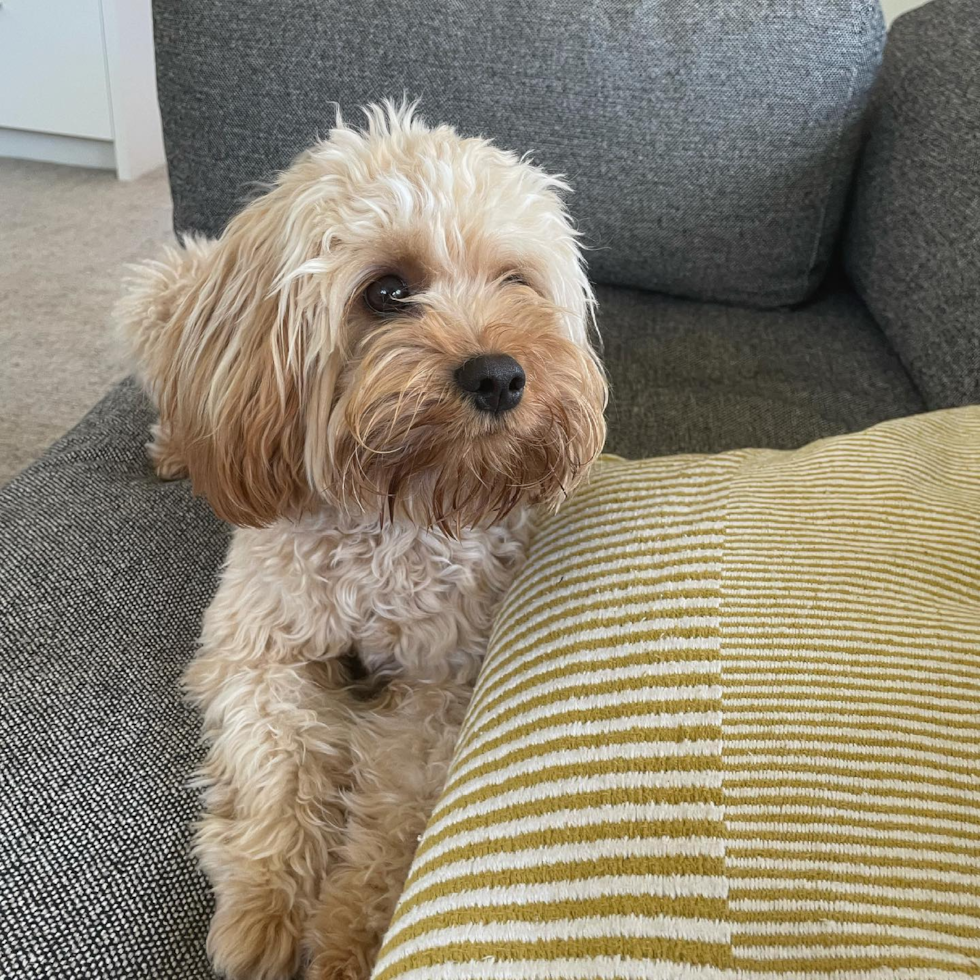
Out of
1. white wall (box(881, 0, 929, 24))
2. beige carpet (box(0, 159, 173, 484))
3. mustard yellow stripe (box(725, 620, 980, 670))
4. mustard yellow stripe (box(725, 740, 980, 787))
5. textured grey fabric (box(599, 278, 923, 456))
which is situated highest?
white wall (box(881, 0, 929, 24))

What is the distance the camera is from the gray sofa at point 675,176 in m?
1.31

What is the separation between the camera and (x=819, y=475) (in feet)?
2.94

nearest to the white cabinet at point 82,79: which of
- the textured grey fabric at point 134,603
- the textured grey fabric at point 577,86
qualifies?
the textured grey fabric at point 577,86

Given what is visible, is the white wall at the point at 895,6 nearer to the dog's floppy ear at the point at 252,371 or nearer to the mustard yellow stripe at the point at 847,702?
the dog's floppy ear at the point at 252,371

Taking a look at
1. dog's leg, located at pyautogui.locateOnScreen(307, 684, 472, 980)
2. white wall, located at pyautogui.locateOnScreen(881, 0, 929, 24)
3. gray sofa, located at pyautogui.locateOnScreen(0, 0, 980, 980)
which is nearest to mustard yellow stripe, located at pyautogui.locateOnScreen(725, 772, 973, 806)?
dog's leg, located at pyautogui.locateOnScreen(307, 684, 472, 980)

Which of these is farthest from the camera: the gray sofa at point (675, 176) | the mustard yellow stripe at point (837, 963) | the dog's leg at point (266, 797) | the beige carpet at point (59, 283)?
the beige carpet at point (59, 283)

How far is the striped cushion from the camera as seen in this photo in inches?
19.3

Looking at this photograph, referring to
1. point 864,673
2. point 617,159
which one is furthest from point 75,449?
point 864,673

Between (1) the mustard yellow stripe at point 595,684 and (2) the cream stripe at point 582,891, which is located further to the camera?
(1) the mustard yellow stripe at point 595,684

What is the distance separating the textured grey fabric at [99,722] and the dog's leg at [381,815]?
0.12 meters

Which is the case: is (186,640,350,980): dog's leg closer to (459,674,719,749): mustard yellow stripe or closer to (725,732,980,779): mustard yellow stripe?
(459,674,719,749): mustard yellow stripe

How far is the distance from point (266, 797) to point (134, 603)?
317mm

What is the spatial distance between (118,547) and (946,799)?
3.16 ft

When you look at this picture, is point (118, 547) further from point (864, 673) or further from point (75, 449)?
point (864, 673)
